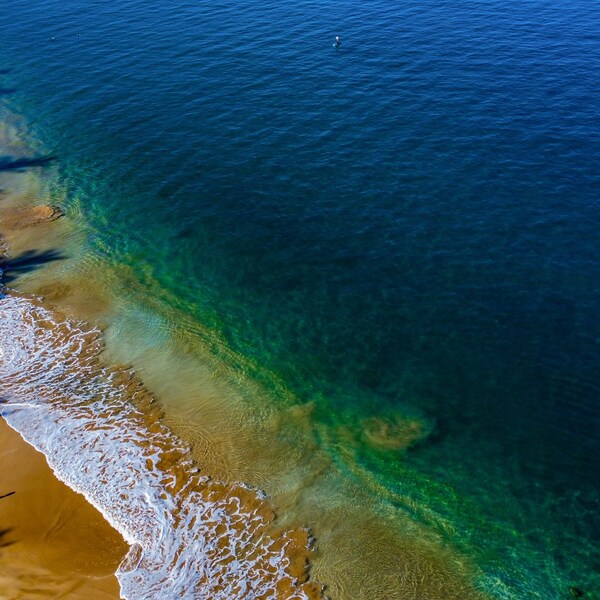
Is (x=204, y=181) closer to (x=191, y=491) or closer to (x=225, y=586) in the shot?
(x=191, y=491)

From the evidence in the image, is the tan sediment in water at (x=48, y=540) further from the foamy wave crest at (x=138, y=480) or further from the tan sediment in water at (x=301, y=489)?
the foamy wave crest at (x=138, y=480)

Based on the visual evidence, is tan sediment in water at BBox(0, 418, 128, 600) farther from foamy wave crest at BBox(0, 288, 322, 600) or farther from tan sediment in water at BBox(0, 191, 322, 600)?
foamy wave crest at BBox(0, 288, 322, 600)

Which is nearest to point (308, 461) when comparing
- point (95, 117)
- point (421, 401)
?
point (421, 401)

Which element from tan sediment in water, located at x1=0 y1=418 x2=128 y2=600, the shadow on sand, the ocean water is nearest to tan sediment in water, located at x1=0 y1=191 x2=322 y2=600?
tan sediment in water, located at x1=0 y1=418 x2=128 y2=600

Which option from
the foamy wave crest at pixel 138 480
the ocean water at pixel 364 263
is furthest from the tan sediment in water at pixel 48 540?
the ocean water at pixel 364 263

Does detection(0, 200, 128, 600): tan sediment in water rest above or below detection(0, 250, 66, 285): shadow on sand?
below

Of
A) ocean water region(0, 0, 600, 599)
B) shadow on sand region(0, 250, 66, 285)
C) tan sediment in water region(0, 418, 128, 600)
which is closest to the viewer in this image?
tan sediment in water region(0, 418, 128, 600)

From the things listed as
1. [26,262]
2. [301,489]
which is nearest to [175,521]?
[301,489]
